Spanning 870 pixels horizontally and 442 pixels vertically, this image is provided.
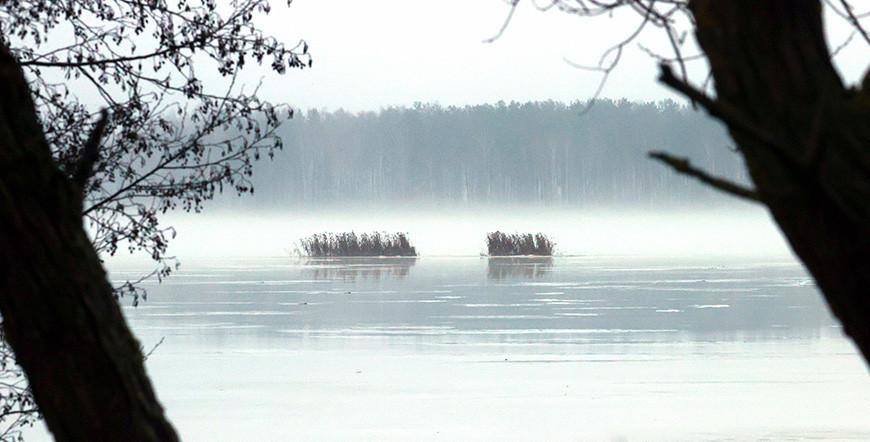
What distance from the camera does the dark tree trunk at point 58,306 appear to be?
2.57 metres

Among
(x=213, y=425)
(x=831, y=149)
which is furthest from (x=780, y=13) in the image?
(x=213, y=425)

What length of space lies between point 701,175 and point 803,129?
0.80 ft

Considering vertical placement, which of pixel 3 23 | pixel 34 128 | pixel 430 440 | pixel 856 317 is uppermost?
pixel 3 23

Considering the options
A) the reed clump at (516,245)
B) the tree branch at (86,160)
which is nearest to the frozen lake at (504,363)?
the tree branch at (86,160)

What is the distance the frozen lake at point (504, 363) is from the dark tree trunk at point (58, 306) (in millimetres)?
9337

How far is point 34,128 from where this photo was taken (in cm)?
273

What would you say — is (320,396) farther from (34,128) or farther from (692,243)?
(692,243)

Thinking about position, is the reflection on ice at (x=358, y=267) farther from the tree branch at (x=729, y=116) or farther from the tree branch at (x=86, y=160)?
the tree branch at (x=729, y=116)

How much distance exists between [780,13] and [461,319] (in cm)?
2124

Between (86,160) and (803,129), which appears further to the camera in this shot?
(86,160)

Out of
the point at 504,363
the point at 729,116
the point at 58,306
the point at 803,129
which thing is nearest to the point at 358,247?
the point at 504,363

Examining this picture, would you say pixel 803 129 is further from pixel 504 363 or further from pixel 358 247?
pixel 358 247

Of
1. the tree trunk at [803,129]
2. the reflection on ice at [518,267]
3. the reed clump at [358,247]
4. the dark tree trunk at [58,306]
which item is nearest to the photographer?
the tree trunk at [803,129]

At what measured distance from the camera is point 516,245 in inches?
2098
